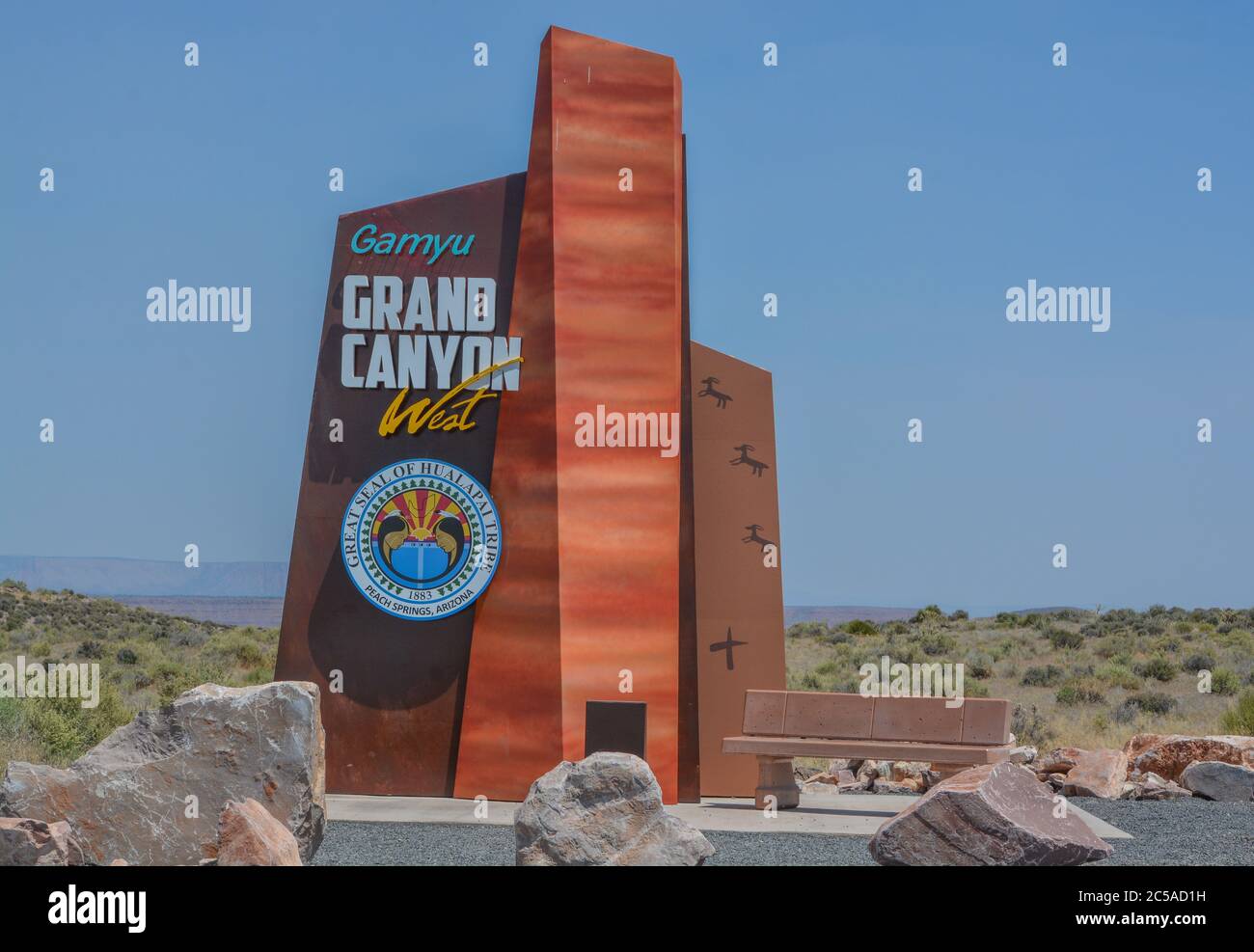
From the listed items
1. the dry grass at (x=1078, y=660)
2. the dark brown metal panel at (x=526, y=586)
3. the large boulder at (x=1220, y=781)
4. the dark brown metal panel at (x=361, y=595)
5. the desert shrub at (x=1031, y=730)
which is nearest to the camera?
the dark brown metal panel at (x=526, y=586)

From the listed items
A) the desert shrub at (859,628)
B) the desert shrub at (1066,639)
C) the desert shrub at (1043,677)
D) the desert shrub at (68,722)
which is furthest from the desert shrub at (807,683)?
the desert shrub at (68,722)

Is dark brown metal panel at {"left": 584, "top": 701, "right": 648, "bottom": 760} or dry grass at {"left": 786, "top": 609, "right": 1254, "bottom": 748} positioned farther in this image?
dry grass at {"left": 786, "top": 609, "right": 1254, "bottom": 748}

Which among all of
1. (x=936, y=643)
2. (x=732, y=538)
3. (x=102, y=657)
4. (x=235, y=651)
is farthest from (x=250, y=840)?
(x=936, y=643)

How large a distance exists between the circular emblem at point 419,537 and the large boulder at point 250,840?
13.6ft

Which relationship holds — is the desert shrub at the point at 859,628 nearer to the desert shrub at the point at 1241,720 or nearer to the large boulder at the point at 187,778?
the desert shrub at the point at 1241,720

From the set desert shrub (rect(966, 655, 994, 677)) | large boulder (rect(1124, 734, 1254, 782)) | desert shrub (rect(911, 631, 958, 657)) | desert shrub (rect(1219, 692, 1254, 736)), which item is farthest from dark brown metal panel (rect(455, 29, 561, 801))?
desert shrub (rect(911, 631, 958, 657))

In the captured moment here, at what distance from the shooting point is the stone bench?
1115 cm

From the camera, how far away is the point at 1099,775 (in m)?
13.3

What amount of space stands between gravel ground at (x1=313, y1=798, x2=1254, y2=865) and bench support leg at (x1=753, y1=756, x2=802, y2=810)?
1.27 metres

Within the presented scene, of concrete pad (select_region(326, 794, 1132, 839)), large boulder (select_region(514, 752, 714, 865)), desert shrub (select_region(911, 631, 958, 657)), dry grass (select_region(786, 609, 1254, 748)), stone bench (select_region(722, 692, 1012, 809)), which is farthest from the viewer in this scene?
desert shrub (select_region(911, 631, 958, 657))

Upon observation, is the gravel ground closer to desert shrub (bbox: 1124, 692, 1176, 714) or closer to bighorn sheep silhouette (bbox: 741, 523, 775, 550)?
bighorn sheep silhouette (bbox: 741, 523, 775, 550)

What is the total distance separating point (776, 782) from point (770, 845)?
1821mm

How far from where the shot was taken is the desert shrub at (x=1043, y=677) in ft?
89.5

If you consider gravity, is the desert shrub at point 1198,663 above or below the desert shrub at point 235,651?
below
